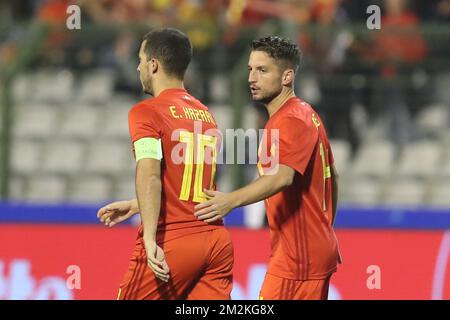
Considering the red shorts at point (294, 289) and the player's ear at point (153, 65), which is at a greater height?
the player's ear at point (153, 65)

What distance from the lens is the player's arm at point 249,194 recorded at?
532 cm

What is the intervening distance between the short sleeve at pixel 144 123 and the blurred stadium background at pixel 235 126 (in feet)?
11.8

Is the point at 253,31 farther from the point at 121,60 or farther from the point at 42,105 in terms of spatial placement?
the point at 42,105

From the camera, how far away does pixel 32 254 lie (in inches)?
363

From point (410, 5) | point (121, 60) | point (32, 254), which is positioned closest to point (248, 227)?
point (32, 254)

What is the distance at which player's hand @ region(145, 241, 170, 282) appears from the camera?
5.23 meters

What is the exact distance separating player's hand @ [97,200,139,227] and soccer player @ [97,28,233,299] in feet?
1.27
